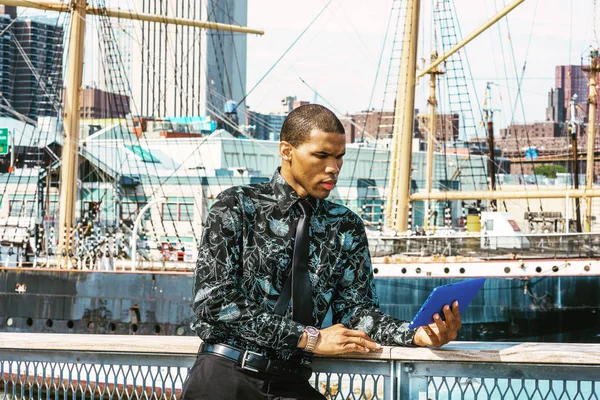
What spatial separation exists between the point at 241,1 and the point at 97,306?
127292 mm

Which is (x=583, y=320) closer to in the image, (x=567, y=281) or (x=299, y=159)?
(x=567, y=281)

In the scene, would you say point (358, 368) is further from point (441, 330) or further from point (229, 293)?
point (229, 293)

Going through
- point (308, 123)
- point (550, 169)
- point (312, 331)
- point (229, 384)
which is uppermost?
point (550, 169)

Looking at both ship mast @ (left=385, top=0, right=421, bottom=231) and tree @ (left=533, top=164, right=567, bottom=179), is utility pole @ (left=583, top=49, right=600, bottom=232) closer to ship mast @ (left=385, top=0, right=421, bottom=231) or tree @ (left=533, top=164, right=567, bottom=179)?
ship mast @ (left=385, top=0, right=421, bottom=231)

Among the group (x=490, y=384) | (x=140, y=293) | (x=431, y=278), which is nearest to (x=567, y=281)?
(x=431, y=278)

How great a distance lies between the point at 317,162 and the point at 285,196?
22 centimetres

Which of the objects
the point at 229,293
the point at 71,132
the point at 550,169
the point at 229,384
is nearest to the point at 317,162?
the point at 229,293

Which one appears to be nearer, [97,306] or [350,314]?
[350,314]

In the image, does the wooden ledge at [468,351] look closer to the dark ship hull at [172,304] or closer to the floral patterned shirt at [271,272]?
the floral patterned shirt at [271,272]

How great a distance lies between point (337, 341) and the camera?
15.2ft

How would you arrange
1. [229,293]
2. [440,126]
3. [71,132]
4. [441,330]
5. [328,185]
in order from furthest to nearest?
[440,126] → [71,132] → [328,185] → [441,330] → [229,293]

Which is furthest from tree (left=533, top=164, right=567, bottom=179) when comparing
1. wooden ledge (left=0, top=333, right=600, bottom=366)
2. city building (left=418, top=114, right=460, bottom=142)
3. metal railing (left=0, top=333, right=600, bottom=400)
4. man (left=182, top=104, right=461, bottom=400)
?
man (left=182, top=104, right=461, bottom=400)

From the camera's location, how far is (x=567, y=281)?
26.1 metres

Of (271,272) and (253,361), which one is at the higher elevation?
(271,272)
